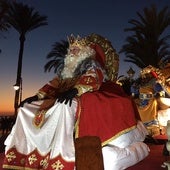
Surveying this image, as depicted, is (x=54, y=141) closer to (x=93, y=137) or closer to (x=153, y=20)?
(x=93, y=137)

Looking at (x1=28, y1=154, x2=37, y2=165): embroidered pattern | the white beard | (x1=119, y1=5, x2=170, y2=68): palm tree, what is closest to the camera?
(x1=28, y1=154, x2=37, y2=165): embroidered pattern

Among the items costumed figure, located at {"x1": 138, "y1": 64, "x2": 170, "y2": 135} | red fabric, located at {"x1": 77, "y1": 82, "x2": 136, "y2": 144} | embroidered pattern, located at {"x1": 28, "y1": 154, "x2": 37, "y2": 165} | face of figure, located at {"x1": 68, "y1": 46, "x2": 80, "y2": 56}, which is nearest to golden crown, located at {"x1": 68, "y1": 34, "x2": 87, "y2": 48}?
face of figure, located at {"x1": 68, "y1": 46, "x2": 80, "y2": 56}

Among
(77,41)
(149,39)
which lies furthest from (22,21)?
(77,41)

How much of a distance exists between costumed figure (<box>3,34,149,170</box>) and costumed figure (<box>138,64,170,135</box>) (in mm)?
3563

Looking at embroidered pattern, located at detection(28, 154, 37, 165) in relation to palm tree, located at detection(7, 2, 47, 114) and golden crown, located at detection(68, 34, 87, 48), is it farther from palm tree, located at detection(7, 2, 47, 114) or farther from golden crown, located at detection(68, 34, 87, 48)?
palm tree, located at detection(7, 2, 47, 114)

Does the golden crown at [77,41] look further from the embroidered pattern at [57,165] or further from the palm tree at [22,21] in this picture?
the palm tree at [22,21]

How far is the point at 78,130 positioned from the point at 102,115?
422 millimetres

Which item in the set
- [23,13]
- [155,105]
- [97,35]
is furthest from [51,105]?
[23,13]

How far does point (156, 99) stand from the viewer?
362 inches

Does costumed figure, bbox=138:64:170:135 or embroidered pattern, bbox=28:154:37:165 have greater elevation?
costumed figure, bbox=138:64:170:135

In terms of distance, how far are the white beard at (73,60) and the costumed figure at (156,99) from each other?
3.86 m

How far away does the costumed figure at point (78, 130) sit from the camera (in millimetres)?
4492

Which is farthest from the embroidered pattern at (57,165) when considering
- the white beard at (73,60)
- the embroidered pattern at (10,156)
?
the white beard at (73,60)

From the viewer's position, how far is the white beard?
569 centimetres
